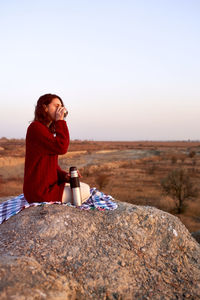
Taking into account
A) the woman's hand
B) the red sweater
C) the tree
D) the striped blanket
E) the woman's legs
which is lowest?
the tree

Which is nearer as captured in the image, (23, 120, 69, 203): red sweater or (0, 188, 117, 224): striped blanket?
(23, 120, 69, 203): red sweater

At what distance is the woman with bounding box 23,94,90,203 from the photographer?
3441 millimetres

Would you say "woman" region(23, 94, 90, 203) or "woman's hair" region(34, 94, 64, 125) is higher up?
"woman's hair" region(34, 94, 64, 125)

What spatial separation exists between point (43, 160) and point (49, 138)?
350 mm

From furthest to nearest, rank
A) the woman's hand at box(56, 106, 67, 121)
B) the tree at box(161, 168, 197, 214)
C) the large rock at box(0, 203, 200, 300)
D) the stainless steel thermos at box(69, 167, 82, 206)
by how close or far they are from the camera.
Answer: the tree at box(161, 168, 197, 214)
the stainless steel thermos at box(69, 167, 82, 206)
the woman's hand at box(56, 106, 67, 121)
the large rock at box(0, 203, 200, 300)

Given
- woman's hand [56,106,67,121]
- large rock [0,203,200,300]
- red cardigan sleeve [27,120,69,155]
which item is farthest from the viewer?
woman's hand [56,106,67,121]

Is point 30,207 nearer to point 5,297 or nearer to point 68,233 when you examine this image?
point 68,233

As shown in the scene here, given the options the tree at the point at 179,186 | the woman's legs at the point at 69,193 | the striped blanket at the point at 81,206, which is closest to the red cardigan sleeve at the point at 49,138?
the woman's legs at the point at 69,193

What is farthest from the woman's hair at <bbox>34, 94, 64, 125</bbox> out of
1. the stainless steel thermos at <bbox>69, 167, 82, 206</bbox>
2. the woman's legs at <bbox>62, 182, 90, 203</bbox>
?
the woman's legs at <bbox>62, 182, 90, 203</bbox>

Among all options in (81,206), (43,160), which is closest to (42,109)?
(43,160)

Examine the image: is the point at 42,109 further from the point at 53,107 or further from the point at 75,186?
the point at 75,186

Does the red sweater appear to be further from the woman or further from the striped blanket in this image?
the striped blanket

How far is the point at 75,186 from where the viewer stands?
3.76m

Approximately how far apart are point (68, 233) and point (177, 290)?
1.38 meters
